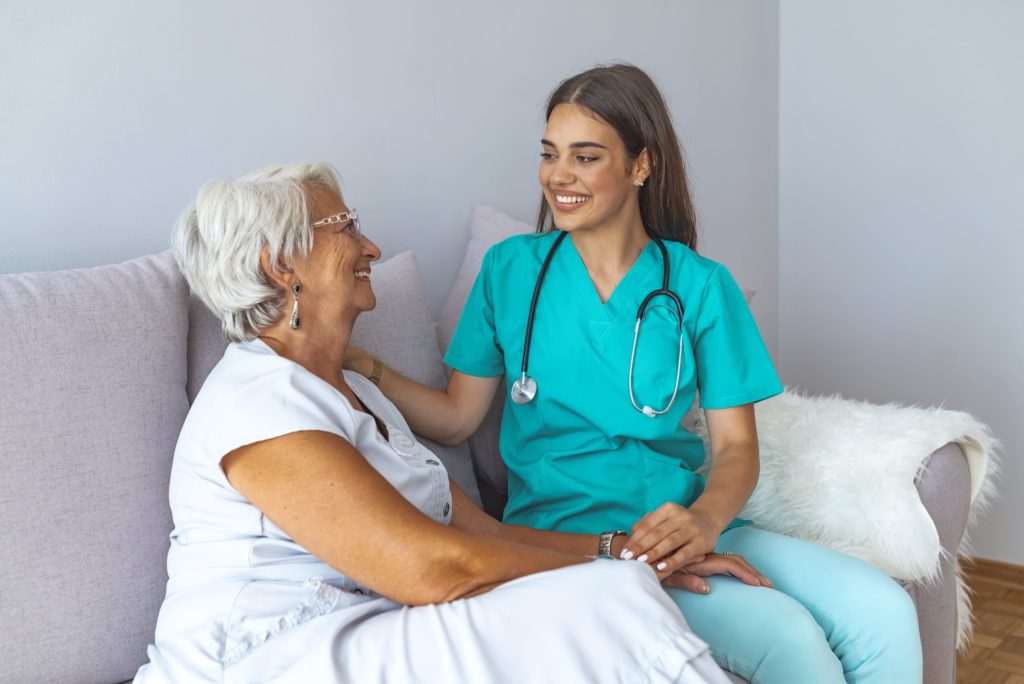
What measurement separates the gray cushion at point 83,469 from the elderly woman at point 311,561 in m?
0.09

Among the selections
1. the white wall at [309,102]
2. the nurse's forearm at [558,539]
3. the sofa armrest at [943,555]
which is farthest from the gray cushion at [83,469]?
the sofa armrest at [943,555]

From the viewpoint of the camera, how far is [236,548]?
120 cm

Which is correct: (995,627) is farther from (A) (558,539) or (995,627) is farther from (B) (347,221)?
(B) (347,221)

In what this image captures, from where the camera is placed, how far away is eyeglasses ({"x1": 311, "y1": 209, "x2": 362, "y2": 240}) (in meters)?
1.38

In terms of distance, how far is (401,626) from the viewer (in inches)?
43.7

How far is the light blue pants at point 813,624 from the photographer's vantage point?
1350 millimetres

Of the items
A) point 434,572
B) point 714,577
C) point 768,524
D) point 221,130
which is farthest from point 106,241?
point 768,524

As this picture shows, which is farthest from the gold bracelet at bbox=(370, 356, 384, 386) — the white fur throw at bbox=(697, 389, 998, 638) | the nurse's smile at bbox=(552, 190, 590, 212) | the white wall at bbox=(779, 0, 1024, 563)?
the white wall at bbox=(779, 0, 1024, 563)

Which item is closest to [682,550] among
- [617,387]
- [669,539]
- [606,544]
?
[669,539]

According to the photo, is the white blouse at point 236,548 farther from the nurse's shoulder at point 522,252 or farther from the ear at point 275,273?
the nurse's shoulder at point 522,252

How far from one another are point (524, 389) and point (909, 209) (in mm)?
1744

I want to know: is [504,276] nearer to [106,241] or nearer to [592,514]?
[592,514]

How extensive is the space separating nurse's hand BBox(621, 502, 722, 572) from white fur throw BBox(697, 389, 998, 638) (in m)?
0.37

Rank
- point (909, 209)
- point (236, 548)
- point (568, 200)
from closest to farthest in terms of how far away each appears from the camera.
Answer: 1. point (236, 548)
2. point (568, 200)
3. point (909, 209)
